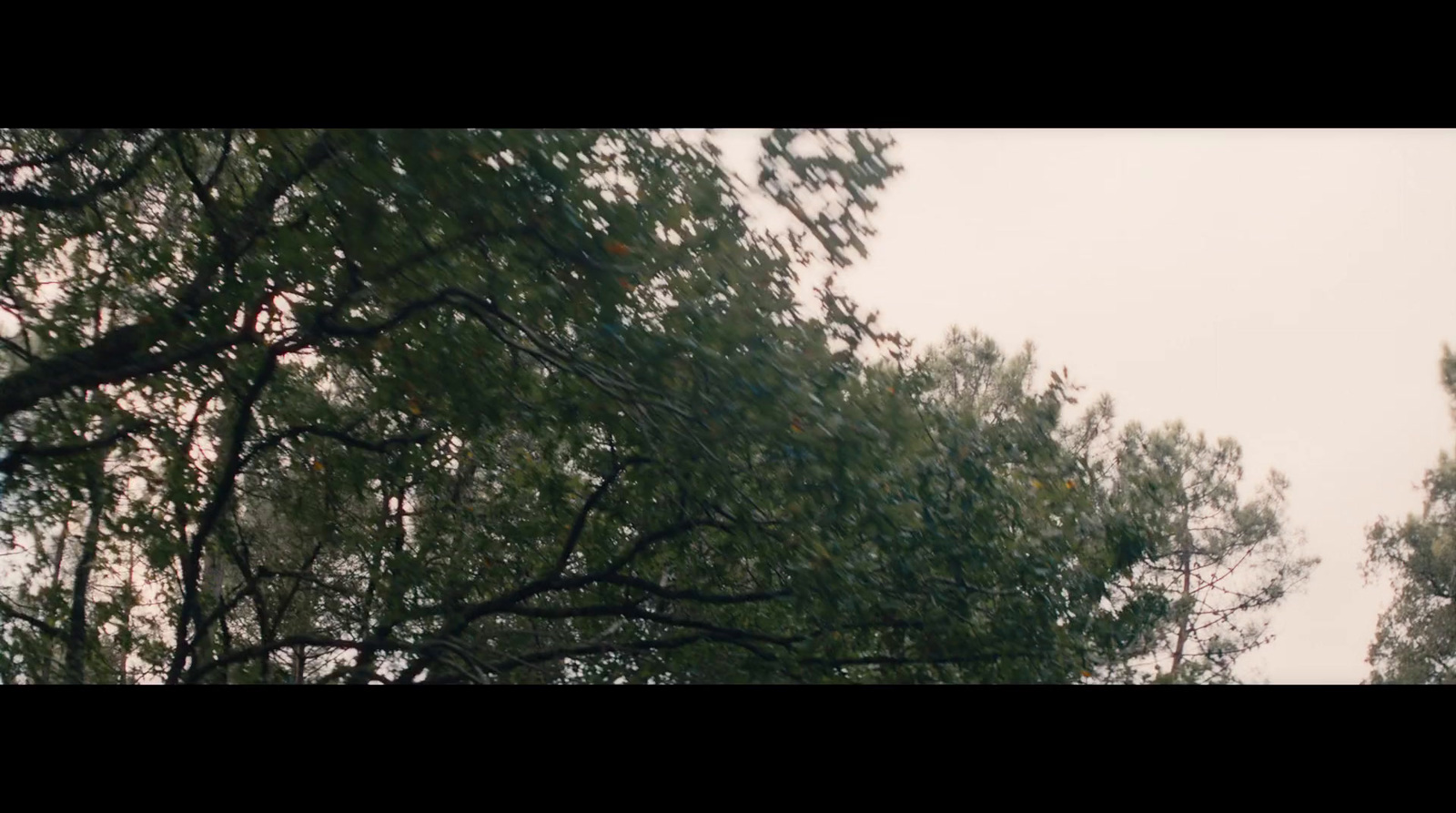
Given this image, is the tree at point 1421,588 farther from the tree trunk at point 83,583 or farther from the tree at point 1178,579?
the tree trunk at point 83,583

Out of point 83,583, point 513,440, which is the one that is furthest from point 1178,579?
point 83,583

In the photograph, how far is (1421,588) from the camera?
8273 mm

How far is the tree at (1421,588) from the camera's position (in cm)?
754

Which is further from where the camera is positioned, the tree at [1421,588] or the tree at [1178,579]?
the tree at [1421,588]

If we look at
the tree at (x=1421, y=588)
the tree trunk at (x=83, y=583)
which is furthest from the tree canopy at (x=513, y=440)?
the tree at (x=1421, y=588)

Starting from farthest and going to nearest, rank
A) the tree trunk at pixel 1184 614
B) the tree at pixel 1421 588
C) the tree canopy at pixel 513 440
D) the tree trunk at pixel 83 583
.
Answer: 1. the tree at pixel 1421 588
2. the tree trunk at pixel 1184 614
3. the tree trunk at pixel 83 583
4. the tree canopy at pixel 513 440

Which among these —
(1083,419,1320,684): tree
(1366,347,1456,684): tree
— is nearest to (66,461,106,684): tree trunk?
(1083,419,1320,684): tree

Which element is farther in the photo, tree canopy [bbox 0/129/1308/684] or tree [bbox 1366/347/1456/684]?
tree [bbox 1366/347/1456/684]

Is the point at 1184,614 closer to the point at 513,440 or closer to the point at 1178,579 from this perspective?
the point at 1178,579

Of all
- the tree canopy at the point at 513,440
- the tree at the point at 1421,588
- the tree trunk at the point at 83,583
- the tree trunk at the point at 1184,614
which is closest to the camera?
the tree canopy at the point at 513,440

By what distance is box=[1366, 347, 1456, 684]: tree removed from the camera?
24.7ft

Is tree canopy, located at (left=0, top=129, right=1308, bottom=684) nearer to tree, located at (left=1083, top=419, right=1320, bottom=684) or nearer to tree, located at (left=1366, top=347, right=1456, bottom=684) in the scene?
tree, located at (left=1083, top=419, right=1320, bottom=684)
